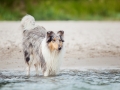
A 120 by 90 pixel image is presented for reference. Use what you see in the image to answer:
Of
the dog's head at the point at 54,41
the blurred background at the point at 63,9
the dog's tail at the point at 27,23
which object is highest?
the blurred background at the point at 63,9

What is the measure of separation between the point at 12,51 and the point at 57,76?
3232 millimetres

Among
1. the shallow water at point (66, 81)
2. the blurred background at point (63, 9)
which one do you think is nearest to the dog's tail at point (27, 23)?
the shallow water at point (66, 81)

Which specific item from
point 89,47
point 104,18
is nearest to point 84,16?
point 104,18

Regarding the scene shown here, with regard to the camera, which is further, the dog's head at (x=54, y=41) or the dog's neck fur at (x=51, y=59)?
the dog's neck fur at (x=51, y=59)

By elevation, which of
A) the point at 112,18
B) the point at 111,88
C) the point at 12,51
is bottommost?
the point at 111,88

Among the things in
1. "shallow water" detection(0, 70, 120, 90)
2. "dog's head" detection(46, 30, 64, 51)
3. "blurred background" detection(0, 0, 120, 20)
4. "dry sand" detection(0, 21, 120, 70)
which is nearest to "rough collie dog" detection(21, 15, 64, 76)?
"dog's head" detection(46, 30, 64, 51)

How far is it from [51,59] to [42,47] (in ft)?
1.22

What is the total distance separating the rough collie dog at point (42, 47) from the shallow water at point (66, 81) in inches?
12.6

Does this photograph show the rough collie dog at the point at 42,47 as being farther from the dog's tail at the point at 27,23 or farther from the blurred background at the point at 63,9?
the blurred background at the point at 63,9

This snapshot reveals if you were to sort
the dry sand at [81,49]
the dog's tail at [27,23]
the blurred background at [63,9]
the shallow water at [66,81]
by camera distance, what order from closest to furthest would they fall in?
the shallow water at [66,81] → the dog's tail at [27,23] → the dry sand at [81,49] → the blurred background at [63,9]

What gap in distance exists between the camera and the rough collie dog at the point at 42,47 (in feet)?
35.1

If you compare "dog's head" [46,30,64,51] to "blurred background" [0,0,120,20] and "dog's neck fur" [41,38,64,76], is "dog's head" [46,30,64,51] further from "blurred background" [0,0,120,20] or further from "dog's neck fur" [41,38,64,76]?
"blurred background" [0,0,120,20]

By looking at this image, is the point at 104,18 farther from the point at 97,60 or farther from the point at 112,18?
the point at 97,60

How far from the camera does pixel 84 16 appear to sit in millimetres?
26516
